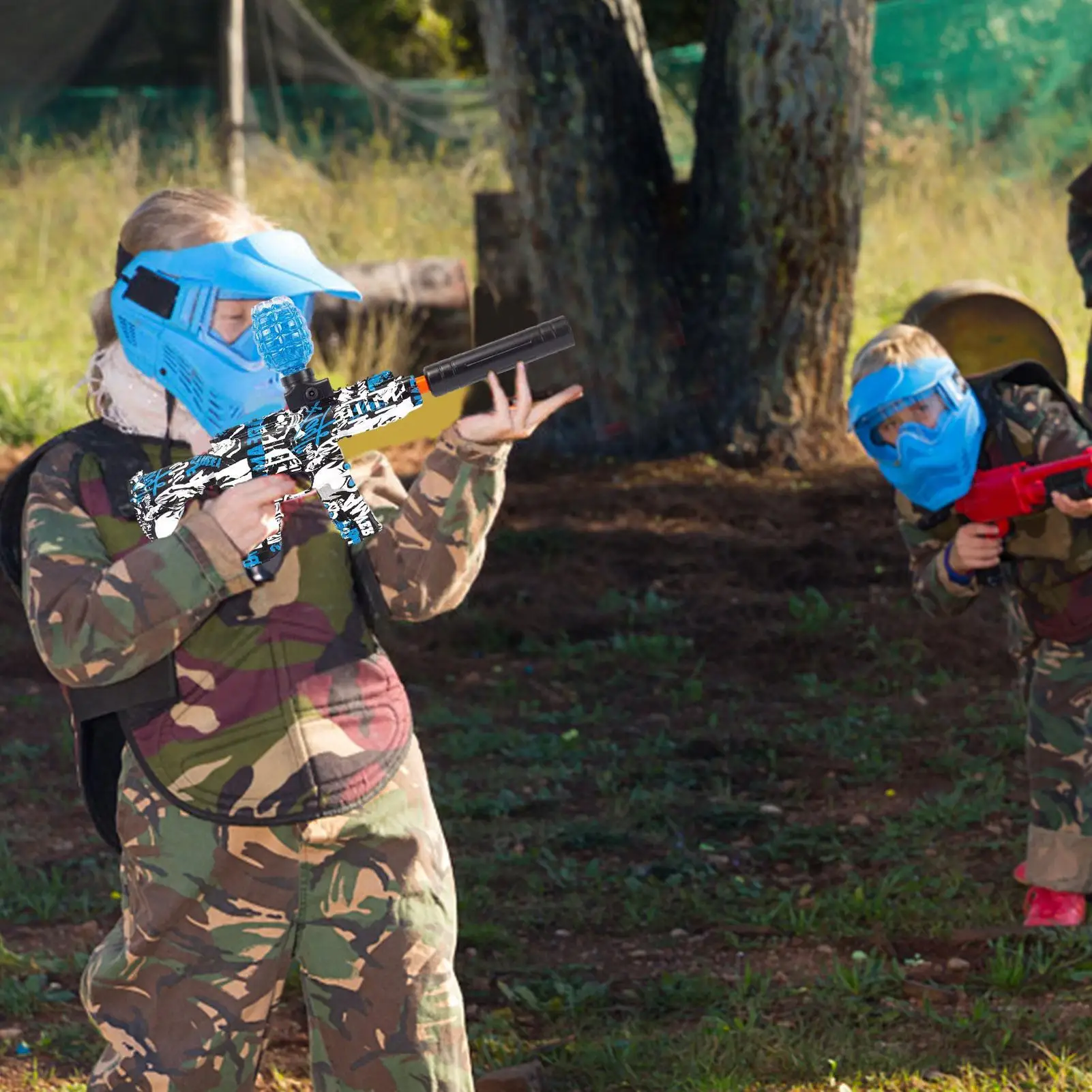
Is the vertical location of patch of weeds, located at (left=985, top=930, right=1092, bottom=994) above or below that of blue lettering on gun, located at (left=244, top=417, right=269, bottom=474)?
below

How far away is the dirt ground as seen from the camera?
4.50 m

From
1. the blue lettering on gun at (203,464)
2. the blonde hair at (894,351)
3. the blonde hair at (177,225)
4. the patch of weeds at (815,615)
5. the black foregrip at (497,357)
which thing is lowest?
the patch of weeds at (815,615)

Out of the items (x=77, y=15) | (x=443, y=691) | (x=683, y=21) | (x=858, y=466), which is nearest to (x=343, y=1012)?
(x=443, y=691)

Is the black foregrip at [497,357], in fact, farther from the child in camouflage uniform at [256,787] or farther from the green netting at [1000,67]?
the green netting at [1000,67]

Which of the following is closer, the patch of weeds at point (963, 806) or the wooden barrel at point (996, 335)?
the patch of weeds at point (963, 806)

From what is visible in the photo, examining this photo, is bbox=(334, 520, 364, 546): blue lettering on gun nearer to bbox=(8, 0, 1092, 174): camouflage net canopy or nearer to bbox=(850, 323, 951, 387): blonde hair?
bbox=(850, 323, 951, 387): blonde hair

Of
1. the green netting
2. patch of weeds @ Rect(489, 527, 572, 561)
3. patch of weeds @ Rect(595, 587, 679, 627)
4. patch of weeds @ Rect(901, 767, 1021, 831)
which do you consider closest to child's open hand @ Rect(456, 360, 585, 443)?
patch of weeds @ Rect(901, 767, 1021, 831)

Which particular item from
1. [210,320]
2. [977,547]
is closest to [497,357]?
[210,320]

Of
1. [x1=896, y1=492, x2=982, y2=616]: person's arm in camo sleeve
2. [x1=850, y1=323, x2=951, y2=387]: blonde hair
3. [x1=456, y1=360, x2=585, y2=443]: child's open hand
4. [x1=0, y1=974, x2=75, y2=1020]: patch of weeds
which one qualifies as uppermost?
[x1=456, y1=360, x2=585, y2=443]: child's open hand

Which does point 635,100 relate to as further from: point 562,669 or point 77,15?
point 77,15

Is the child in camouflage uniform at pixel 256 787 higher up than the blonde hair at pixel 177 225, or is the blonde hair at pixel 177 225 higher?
→ the blonde hair at pixel 177 225

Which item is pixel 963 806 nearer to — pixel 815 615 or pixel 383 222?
pixel 815 615


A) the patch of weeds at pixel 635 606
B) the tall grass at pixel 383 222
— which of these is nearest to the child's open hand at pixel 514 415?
the patch of weeds at pixel 635 606

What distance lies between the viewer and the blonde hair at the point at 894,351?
4.19 m
